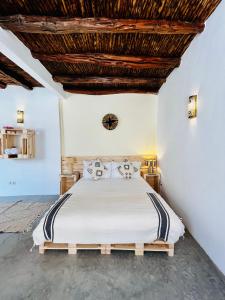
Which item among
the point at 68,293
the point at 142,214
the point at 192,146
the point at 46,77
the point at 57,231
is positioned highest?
the point at 46,77

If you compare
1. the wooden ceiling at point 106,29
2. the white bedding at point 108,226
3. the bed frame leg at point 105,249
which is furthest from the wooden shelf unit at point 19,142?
the bed frame leg at point 105,249

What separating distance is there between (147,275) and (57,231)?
3.40ft

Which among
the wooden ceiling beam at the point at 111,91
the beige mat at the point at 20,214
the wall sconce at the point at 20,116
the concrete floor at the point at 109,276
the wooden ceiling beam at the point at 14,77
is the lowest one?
the concrete floor at the point at 109,276

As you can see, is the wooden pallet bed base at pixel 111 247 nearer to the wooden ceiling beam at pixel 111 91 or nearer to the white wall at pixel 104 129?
the white wall at pixel 104 129

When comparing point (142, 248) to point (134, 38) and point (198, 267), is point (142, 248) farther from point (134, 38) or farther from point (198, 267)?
point (134, 38)

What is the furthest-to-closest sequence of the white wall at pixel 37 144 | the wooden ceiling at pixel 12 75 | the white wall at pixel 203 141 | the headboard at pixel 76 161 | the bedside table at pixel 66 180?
1. the headboard at pixel 76 161
2. the white wall at pixel 37 144
3. the bedside table at pixel 66 180
4. the wooden ceiling at pixel 12 75
5. the white wall at pixel 203 141

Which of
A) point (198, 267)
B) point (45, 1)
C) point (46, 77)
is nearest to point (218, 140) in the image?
point (198, 267)

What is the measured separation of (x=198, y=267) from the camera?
6.72 ft

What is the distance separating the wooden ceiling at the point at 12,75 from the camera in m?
3.40

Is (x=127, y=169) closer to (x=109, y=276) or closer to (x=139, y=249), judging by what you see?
(x=139, y=249)

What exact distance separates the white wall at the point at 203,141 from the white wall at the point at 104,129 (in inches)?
55.3

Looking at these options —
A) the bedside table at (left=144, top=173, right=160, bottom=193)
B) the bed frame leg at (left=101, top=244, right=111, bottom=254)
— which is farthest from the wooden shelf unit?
the bed frame leg at (left=101, top=244, right=111, bottom=254)

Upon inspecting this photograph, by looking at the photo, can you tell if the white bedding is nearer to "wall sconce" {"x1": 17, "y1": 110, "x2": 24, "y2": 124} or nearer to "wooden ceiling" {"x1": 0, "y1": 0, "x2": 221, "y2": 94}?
"wooden ceiling" {"x1": 0, "y1": 0, "x2": 221, "y2": 94}

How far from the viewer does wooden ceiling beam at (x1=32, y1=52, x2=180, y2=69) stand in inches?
117
